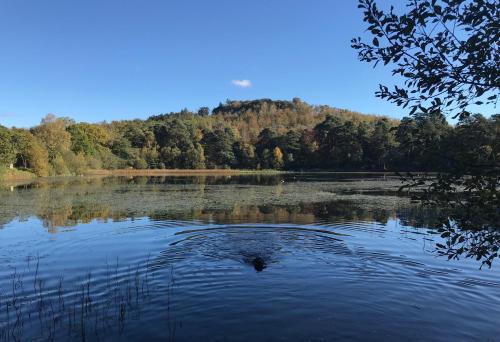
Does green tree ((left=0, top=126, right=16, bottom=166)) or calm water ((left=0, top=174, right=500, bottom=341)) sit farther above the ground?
green tree ((left=0, top=126, right=16, bottom=166))

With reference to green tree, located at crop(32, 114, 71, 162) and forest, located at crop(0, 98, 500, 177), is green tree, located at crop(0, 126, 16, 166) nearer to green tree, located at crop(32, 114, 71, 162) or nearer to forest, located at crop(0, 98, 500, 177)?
forest, located at crop(0, 98, 500, 177)

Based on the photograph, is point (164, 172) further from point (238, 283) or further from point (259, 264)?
point (238, 283)

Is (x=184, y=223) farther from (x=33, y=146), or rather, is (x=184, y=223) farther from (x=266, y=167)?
(x=266, y=167)

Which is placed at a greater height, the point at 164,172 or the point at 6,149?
the point at 6,149

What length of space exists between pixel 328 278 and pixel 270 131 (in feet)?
332

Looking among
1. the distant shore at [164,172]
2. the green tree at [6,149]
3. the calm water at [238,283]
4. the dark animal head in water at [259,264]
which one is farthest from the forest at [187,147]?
the dark animal head in water at [259,264]

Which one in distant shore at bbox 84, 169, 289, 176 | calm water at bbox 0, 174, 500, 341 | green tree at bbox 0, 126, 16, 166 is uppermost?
green tree at bbox 0, 126, 16, 166

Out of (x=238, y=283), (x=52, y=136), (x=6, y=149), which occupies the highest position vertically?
(x=52, y=136)

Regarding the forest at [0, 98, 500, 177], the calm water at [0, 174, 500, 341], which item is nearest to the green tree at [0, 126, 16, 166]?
the forest at [0, 98, 500, 177]

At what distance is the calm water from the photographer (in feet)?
22.0

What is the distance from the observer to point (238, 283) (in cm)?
923

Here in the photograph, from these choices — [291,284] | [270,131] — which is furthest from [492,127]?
[270,131]

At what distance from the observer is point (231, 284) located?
30.1 feet

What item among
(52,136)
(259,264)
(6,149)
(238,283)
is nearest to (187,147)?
(52,136)
